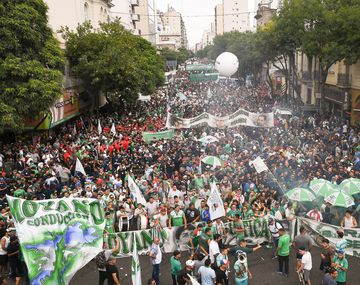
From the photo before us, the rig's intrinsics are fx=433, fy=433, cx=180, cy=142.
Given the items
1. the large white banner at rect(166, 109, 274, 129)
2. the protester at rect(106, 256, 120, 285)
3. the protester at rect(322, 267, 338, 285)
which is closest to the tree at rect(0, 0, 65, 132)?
the large white banner at rect(166, 109, 274, 129)

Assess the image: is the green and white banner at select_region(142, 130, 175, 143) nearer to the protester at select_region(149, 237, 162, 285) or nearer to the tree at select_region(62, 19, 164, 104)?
the tree at select_region(62, 19, 164, 104)

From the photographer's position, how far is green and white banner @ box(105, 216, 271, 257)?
33.2 feet

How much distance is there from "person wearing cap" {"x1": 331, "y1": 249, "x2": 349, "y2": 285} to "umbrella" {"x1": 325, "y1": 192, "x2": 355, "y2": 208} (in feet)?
7.85

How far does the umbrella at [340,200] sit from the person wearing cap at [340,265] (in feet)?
7.85

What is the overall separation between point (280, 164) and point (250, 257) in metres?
5.76

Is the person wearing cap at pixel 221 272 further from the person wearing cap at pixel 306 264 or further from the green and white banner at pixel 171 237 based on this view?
the green and white banner at pixel 171 237

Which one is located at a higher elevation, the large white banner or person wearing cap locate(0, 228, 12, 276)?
the large white banner

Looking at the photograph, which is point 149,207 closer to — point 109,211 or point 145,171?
point 109,211

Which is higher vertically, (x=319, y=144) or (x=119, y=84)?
(x=119, y=84)

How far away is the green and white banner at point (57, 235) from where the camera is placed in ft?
26.6

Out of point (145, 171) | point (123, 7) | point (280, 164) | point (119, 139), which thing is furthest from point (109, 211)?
point (123, 7)

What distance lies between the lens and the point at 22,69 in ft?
69.1

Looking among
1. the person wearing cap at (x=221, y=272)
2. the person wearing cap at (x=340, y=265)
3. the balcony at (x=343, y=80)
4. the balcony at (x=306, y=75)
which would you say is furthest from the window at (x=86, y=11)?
the person wearing cap at (x=340, y=265)

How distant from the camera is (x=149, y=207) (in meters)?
11.8
